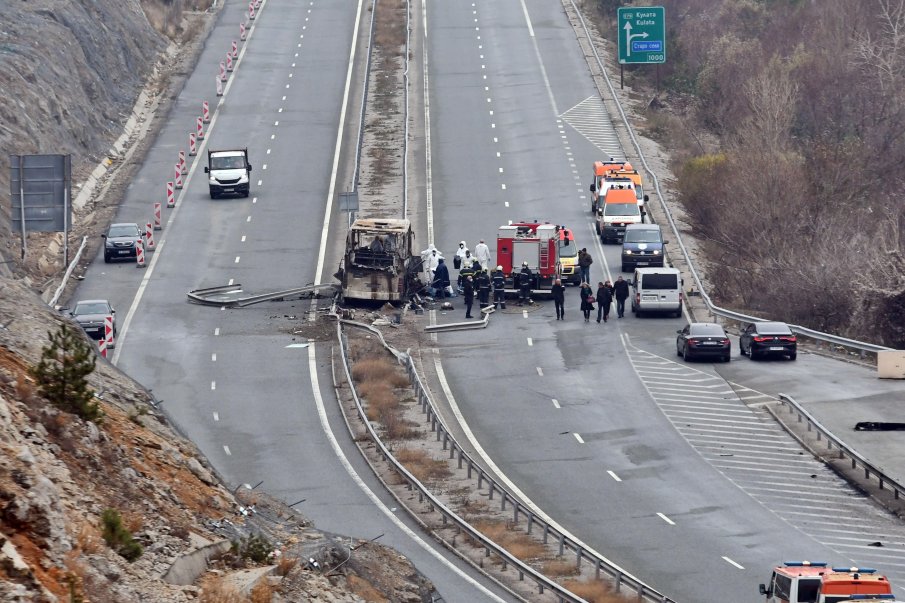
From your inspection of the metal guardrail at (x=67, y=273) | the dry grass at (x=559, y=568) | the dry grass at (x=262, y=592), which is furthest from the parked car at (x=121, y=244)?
the dry grass at (x=262, y=592)

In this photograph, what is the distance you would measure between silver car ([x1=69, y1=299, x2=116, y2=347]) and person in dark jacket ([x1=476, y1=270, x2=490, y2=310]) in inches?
451

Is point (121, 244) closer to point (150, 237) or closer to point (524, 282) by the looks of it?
point (150, 237)

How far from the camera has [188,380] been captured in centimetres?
4241

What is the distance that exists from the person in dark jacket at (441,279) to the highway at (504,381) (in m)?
2.72

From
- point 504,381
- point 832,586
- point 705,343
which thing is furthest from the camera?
point 705,343

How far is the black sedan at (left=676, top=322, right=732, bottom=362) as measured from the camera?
44.1 m

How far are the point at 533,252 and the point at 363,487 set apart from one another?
1913cm

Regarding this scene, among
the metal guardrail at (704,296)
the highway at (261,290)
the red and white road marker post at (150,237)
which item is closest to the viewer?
the highway at (261,290)

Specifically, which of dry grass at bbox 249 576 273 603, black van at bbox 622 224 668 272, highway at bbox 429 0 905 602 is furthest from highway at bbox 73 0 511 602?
black van at bbox 622 224 668 272

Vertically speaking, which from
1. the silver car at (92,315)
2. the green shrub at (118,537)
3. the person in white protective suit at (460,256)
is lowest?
the silver car at (92,315)

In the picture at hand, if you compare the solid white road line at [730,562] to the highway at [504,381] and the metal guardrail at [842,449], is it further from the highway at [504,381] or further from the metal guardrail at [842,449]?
the metal guardrail at [842,449]

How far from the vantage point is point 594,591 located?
86.2 feet

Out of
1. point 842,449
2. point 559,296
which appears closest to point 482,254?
point 559,296

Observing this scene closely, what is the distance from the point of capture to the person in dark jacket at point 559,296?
48594 millimetres
